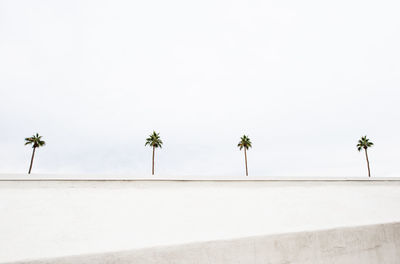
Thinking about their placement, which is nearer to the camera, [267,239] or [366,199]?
[267,239]

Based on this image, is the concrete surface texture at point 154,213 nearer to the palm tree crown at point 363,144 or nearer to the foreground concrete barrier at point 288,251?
the foreground concrete barrier at point 288,251

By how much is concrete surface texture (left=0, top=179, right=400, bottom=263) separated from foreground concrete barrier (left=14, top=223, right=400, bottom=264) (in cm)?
11

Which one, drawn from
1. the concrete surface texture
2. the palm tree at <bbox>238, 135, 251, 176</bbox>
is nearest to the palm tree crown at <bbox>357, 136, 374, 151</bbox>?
the palm tree at <bbox>238, 135, 251, 176</bbox>

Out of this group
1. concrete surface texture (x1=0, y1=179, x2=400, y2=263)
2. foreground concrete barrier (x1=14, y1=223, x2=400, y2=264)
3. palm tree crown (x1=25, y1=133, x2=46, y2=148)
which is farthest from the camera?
palm tree crown (x1=25, y1=133, x2=46, y2=148)

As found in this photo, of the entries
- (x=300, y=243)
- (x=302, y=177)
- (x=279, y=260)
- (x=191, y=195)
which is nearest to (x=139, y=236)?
(x=191, y=195)

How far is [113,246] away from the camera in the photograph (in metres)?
3.78

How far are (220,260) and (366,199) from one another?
20.8ft

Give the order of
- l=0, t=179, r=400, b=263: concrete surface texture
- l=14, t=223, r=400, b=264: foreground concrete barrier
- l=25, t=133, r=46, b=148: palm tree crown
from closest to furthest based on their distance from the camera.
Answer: l=14, t=223, r=400, b=264: foreground concrete barrier
l=0, t=179, r=400, b=263: concrete surface texture
l=25, t=133, r=46, b=148: palm tree crown

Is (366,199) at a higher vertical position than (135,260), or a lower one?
higher

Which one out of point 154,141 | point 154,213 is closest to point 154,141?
point 154,141

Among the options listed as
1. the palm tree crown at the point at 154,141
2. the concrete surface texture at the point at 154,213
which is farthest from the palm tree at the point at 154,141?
the concrete surface texture at the point at 154,213

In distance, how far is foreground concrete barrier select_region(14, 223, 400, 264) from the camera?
12.3 ft

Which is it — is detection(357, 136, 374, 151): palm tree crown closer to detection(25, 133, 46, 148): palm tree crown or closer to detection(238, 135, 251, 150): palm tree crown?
detection(238, 135, 251, 150): palm tree crown

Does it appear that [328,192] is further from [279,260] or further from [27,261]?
[27,261]
